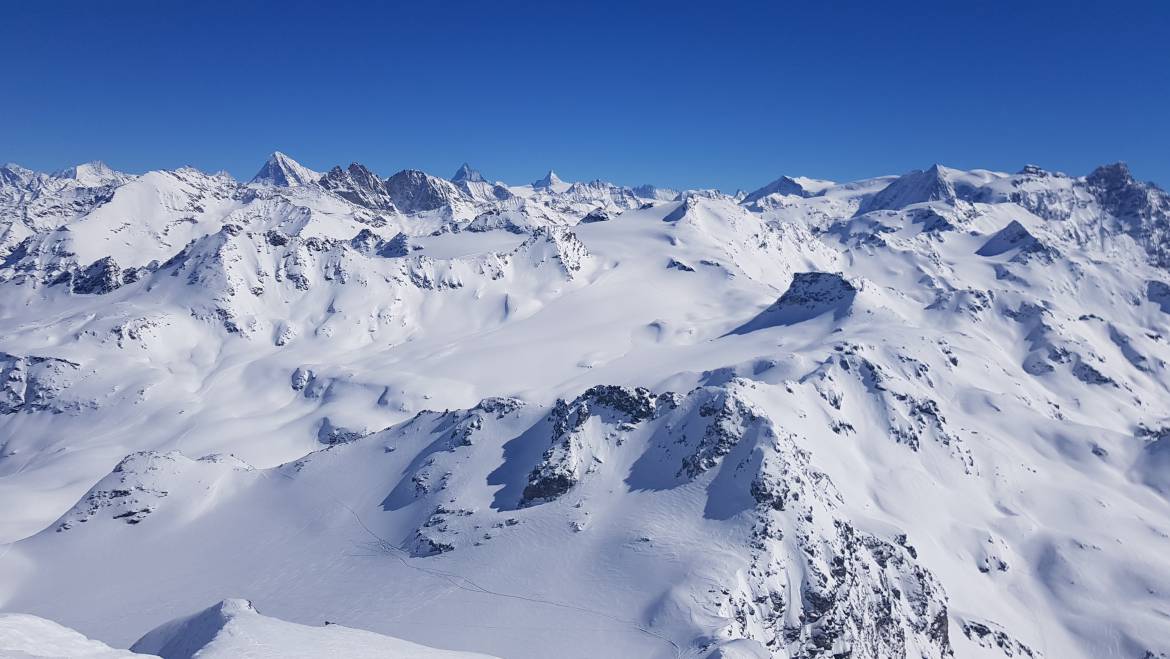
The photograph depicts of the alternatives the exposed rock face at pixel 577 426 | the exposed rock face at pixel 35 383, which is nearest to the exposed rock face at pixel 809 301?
the exposed rock face at pixel 577 426

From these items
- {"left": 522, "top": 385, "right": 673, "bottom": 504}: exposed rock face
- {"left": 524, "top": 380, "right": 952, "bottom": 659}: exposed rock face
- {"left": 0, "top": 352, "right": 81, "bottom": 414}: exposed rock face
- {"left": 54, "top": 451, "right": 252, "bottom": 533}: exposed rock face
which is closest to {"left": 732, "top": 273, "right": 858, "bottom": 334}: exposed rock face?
{"left": 524, "top": 380, "right": 952, "bottom": 659}: exposed rock face

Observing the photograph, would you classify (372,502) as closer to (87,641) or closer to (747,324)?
(87,641)

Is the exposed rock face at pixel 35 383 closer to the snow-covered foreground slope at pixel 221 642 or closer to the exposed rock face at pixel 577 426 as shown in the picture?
the exposed rock face at pixel 577 426

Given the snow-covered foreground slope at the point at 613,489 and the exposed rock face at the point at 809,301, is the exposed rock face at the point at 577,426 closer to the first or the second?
the snow-covered foreground slope at the point at 613,489

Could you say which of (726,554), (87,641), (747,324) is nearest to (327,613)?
(87,641)

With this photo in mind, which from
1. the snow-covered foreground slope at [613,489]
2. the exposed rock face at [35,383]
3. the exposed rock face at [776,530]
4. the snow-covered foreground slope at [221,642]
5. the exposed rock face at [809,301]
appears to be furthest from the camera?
the exposed rock face at [809,301]

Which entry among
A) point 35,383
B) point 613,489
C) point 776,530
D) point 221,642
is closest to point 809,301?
point 613,489

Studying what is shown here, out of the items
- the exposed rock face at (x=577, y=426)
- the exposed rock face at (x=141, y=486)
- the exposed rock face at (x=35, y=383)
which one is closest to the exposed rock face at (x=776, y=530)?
the exposed rock face at (x=577, y=426)

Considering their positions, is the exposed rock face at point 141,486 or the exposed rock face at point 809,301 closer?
the exposed rock face at point 141,486

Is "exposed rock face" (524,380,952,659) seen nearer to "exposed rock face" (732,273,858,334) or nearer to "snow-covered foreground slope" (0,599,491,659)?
"snow-covered foreground slope" (0,599,491,659)

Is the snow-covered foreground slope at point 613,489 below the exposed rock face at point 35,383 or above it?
below

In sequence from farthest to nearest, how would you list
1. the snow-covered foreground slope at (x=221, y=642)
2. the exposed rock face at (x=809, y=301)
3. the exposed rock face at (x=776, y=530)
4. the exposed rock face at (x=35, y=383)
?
the exposed rock face at (x=809, y=301) < the exposed rock face at (x=35, y=383) < the exposed rock face at (x=776, y=530) < the snow-covered foreground slope at (x=221, y=642)

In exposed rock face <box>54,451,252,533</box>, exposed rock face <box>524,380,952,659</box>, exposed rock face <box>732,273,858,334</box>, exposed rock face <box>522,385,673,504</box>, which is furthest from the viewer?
exposed rock face <box>732,273,858,334</box>
